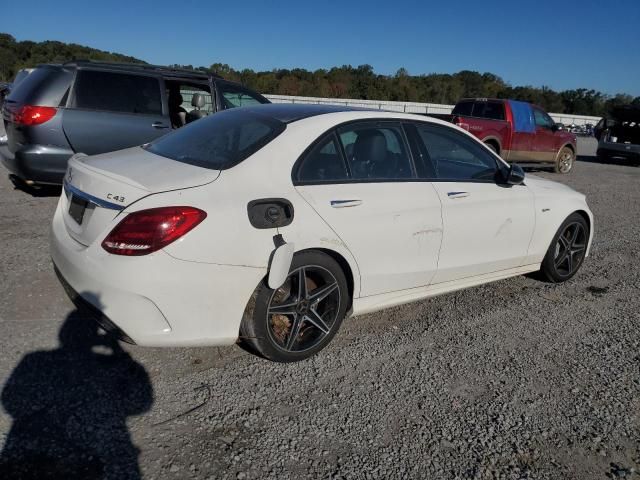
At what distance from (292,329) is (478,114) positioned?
36.3 feet

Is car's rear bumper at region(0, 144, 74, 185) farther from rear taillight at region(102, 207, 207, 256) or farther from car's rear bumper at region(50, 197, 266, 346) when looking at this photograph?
rear taillight at region(102, 207, 207, 256)

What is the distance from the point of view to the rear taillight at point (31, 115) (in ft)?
18.9

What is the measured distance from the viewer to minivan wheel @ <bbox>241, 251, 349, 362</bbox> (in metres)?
2.98

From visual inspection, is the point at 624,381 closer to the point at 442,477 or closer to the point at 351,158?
the point at 442,477

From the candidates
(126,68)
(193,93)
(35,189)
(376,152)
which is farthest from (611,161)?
(35,189)

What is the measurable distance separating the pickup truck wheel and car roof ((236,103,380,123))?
Answer: 12062 millimetres

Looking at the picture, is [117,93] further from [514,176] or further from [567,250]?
[567,250]

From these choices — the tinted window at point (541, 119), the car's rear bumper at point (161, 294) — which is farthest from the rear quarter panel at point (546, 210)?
the tinted window at point (541, 119)

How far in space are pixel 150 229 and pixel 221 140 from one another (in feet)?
3.37

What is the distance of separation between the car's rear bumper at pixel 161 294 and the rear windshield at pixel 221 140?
0.68 m

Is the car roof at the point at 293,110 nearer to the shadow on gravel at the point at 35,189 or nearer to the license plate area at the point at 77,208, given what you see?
the license plate area at the point at 77,208

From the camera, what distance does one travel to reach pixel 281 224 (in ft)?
9.52

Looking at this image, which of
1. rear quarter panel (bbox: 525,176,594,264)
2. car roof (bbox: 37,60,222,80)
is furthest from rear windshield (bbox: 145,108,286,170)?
car roof (bbox: 37,60,222,80)

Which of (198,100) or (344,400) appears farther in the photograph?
(198,100)
